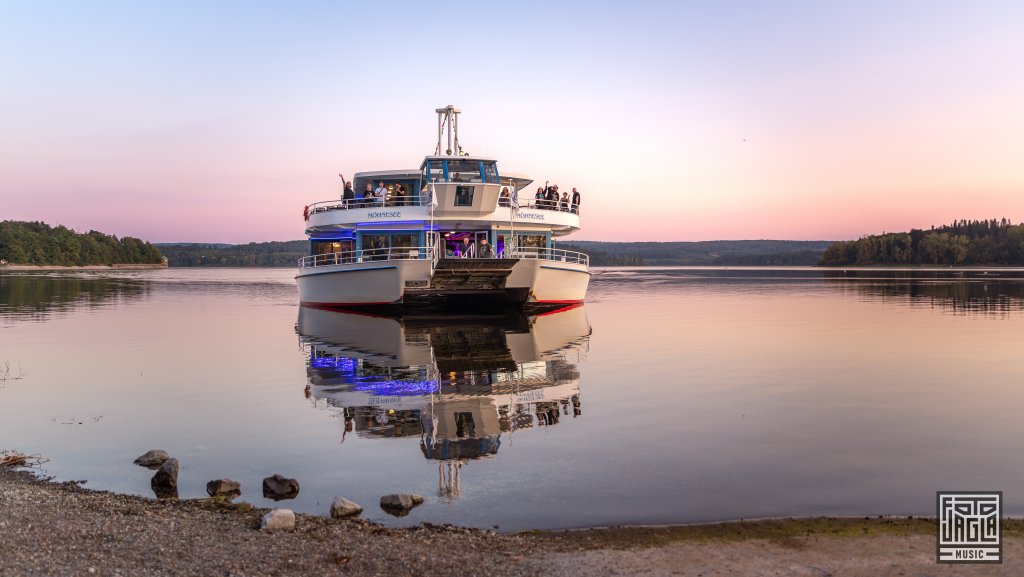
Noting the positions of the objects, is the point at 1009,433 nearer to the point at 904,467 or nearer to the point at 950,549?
the point at 904,467

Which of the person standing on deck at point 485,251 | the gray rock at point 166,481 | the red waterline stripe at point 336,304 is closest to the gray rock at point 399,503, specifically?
the gray rock at point 166,481

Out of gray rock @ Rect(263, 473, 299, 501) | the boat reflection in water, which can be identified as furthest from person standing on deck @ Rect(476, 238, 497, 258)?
gray rock @ Rect(263, 473, 299, 501)

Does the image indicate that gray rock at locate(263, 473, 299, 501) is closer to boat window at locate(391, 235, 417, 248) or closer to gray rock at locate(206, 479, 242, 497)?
gray rock at locate(206, 479, 242, 497)

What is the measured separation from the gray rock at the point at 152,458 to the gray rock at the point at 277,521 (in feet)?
10.9

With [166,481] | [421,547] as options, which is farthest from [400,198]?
[421,547]

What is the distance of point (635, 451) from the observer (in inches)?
394

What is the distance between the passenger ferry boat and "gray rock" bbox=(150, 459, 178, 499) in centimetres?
2071

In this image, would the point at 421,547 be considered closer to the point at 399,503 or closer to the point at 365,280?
the point at 399,503

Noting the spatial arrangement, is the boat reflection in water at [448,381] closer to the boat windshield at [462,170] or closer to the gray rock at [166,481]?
the gray rock at [166,481]

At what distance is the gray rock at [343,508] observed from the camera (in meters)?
7.49

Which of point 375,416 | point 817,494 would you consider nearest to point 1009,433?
point 817,494

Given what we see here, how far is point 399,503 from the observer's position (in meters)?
7.76

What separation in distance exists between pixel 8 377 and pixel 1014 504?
60.0 ft

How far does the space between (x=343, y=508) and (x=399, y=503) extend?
0.57m
